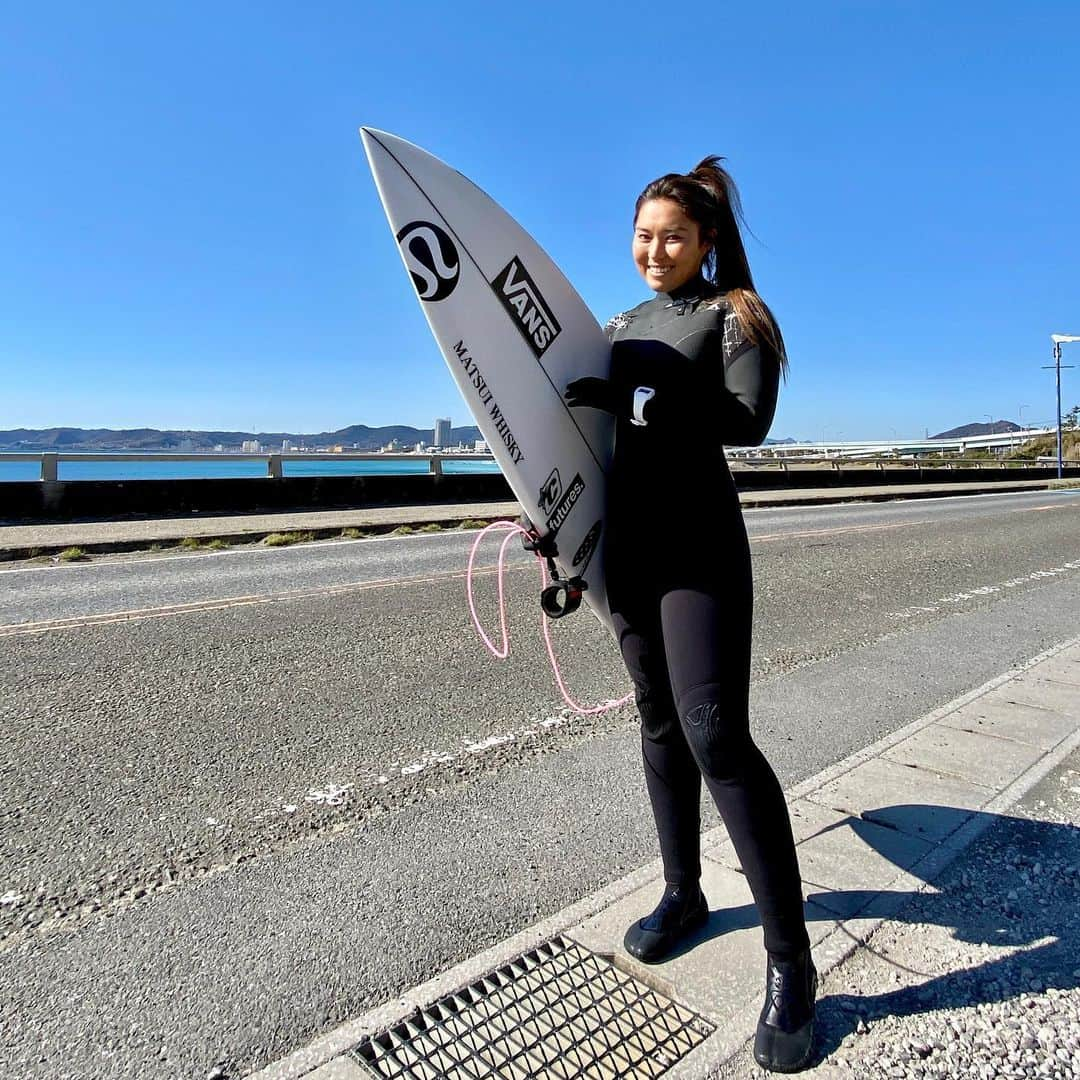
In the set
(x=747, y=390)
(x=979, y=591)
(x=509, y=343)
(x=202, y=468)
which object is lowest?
(x=979, y=591)

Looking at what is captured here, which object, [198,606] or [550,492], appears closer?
[550,492]

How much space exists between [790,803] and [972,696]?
80.1 inches

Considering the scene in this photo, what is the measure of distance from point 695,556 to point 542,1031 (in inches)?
46.8

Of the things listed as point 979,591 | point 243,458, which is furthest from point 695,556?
point 243,458

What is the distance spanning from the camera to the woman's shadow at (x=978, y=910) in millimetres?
1987

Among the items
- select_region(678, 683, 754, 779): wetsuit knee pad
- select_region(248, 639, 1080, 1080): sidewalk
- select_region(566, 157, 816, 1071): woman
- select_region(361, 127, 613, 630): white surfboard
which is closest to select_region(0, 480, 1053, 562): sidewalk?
select_region(361, 127, 613, 630): white surfboard

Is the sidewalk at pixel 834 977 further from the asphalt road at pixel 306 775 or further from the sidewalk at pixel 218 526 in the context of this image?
the sidewalk at pixel 218 526

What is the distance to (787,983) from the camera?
1.86 m

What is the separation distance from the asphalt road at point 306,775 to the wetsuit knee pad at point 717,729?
89 centimetres

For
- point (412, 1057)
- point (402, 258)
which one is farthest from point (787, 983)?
point (402, 258)

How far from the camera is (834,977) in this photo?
2.06 meters

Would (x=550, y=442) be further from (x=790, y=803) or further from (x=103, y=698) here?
(x=103, y=698)

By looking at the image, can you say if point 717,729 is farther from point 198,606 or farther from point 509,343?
point 198,606

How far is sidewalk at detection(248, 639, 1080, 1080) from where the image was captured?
5.95 ft
